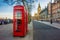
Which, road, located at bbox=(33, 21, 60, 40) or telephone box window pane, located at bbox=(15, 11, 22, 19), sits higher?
telephone box window pane, located at bbox=(15, 11, 22, 19)

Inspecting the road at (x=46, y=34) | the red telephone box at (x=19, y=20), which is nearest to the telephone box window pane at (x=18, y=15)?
the red telephone box at (x=19, y=20)

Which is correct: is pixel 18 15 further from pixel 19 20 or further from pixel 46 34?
pixel 46 34

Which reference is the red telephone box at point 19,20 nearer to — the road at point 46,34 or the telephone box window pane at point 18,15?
the telephone box window pane at point 18,15

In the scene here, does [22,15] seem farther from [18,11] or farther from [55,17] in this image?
[55,17]

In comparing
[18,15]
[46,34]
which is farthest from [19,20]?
[46,34]

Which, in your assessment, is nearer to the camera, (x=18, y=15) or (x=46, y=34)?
(x=18, y=15)

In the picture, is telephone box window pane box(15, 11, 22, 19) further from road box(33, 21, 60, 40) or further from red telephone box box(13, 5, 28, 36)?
road box(33, 21, 60, 40)

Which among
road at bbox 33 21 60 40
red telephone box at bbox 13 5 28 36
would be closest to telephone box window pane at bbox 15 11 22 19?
red telephone box at bbox 13 5 28 36

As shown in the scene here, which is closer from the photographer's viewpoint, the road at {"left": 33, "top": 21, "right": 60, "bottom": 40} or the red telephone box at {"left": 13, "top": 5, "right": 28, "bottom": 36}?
the road at {"left": 33, "top": 21, "right": 60, "bottom": 40}

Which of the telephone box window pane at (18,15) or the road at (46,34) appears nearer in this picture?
the road at (46,34)

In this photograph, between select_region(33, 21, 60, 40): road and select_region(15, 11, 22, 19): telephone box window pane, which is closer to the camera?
select_region(33, 21, 60, 40): road

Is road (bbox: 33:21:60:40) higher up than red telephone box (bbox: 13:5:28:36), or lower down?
lower down

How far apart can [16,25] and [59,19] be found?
70.0ft

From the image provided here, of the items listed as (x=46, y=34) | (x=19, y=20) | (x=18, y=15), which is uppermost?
(x=18, y=15)
